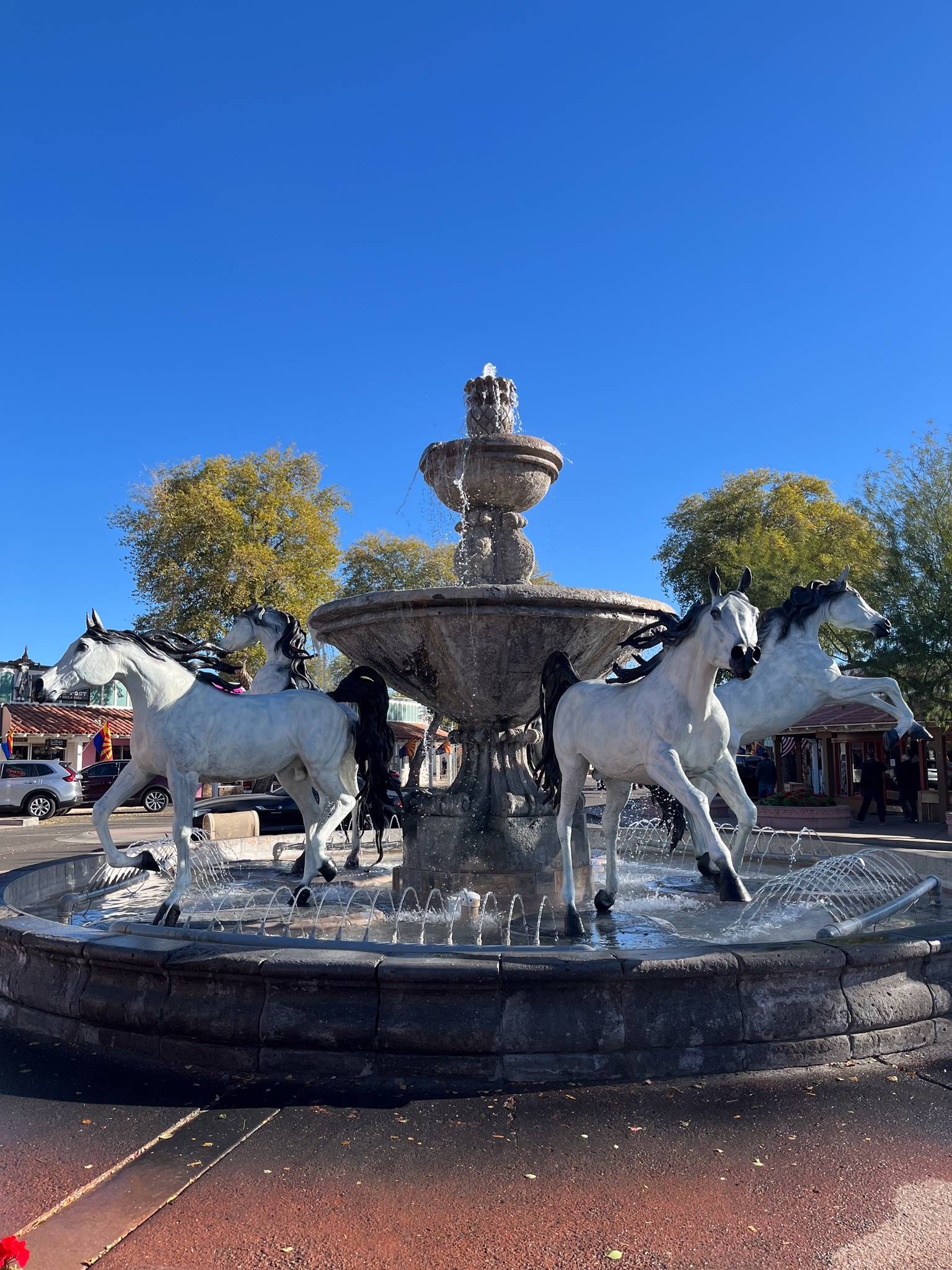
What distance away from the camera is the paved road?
2.81 meters

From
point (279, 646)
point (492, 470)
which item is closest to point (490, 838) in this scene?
point (279, 646)

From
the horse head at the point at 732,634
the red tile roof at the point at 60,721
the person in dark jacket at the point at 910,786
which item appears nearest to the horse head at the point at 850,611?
the horse head at the point at 732,634

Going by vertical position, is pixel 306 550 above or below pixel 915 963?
above

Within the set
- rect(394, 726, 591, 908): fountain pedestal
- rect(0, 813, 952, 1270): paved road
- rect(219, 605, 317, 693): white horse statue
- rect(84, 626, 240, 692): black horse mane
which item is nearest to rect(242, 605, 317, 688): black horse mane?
rect(219, 605, 317, 693): white horse statue

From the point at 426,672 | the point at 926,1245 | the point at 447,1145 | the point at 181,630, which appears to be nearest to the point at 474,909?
the point at 426,672

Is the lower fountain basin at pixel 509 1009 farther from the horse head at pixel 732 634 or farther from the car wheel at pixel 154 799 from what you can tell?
the car wheel at pixel 154 799

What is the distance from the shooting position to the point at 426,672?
7871 millimetres

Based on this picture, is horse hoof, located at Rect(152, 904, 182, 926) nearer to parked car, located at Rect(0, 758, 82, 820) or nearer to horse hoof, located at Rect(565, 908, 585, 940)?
horse hoof, located at Rect(565, 908, 585, 940)

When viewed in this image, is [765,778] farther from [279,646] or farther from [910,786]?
[279,646]

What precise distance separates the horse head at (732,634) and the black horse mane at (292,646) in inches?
165

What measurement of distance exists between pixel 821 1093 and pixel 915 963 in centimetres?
109

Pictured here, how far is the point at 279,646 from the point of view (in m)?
8.87

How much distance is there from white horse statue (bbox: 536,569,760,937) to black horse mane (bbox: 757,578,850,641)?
2.11m

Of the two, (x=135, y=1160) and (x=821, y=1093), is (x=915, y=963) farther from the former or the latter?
(x=135, y=1160)
